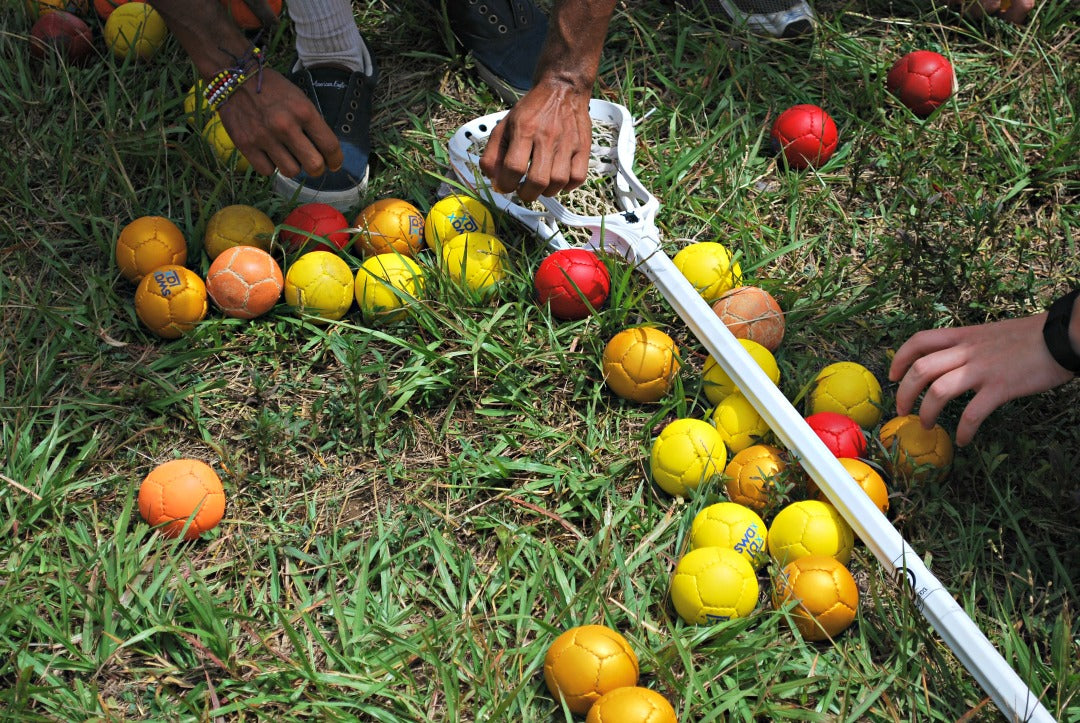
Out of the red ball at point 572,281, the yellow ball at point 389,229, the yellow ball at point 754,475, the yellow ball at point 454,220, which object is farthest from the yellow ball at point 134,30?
the yellow ball at point 754,475

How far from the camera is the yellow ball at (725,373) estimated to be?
2598 millimetres

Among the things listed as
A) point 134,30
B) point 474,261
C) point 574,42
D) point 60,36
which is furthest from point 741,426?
point 60,36

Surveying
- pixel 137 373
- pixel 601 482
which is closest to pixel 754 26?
pixel 601 482

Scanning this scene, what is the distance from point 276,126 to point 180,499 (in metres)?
1.06

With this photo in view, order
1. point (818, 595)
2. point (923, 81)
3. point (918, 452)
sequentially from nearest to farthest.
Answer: point (818, 595) → point (918, 452) → point (923, 81)

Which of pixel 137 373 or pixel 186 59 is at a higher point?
pixel 186 59

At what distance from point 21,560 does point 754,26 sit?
298 centimetres

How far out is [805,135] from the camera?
3219 mm

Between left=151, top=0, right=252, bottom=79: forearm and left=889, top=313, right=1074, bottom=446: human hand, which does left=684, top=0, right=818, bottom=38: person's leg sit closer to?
left=889, top=313, right=1074, bottom=446: human hand

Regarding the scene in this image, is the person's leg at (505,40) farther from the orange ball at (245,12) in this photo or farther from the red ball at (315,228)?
the red ball at (315,228)

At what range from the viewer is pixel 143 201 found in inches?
123

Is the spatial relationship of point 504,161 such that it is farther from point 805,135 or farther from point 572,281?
point 805,135

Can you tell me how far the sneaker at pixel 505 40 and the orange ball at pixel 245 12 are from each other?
67 cm

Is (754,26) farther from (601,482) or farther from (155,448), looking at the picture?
(155,448)
